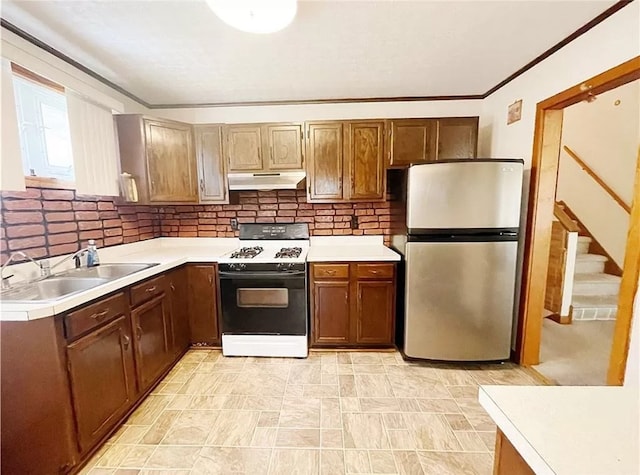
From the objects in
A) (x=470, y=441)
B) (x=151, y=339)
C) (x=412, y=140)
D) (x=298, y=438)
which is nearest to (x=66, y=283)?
(x=151, y=339)

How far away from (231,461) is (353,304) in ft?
4.80

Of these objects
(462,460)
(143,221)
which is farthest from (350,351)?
(143,221)

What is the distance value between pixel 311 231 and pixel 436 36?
196 cm

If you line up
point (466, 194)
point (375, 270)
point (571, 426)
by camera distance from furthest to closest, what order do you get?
point (375, 270), point (466, 194), point (571, 426)

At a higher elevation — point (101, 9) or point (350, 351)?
point (101, 9)

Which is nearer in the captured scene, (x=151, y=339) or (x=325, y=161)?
(x=151, y=339)

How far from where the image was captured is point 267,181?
2729 millimetres

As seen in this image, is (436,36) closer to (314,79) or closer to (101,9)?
(314,79)

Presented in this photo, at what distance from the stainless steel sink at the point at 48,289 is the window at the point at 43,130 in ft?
2.32

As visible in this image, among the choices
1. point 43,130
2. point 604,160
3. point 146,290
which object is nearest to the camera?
point 43,130

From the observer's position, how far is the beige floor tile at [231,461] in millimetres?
1537

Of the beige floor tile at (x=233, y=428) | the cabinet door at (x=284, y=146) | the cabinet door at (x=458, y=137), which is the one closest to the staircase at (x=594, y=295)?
the cabinet door at (x=458, y=137)

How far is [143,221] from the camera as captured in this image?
2.98 m

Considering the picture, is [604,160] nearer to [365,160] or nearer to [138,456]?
[365,160]
